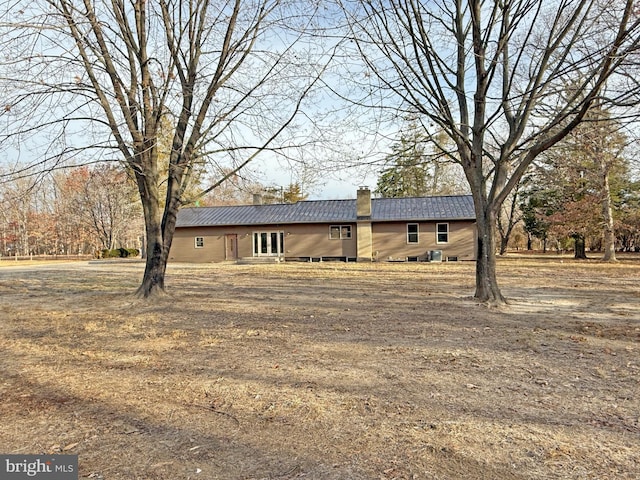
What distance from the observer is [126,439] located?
9.21 feet

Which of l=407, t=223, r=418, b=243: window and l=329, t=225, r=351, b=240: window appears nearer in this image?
l=407, t=223, r=418, b=243: window

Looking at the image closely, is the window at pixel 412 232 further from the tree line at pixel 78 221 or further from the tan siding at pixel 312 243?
the tree line at pixel 78 221

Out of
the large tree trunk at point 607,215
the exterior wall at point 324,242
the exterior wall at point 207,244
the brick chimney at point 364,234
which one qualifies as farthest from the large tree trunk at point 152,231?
the large tree trunk at point 607,215

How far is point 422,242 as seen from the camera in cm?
2488

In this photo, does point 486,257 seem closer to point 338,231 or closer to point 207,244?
point 338,231

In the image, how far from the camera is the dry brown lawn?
2.51m

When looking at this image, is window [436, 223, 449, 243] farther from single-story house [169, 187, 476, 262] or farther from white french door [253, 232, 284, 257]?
white french door [253, 232, 284, 257]

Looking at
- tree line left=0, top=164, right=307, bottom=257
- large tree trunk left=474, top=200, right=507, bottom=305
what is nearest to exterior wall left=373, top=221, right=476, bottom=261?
tree line left=0, top=164, right=307, bottom=257

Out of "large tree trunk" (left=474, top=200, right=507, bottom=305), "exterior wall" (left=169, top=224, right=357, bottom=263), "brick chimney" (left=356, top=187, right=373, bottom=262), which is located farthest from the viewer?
"exterior wall" (left=169, top=224, right=357, bottom=263)

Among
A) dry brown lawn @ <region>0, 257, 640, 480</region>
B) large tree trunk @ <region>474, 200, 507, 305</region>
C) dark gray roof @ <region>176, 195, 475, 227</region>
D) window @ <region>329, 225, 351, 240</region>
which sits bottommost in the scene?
dry brown lawn @ <region>0, 257, 640, 480</region>

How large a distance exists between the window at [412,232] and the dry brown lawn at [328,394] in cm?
1734

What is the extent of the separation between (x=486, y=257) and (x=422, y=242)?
639 inches

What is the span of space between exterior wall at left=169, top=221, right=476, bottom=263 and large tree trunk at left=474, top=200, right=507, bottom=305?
624 inches

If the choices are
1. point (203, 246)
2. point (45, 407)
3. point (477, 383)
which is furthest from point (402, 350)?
point (203, 246)
